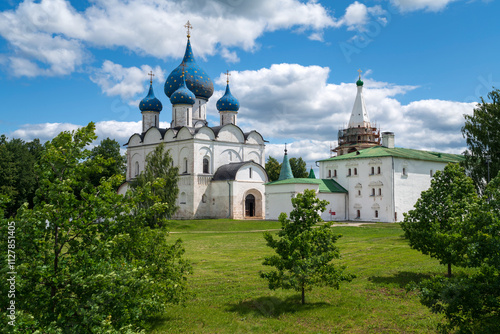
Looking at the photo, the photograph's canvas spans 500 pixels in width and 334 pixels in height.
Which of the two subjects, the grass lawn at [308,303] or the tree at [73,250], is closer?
the tree at [73,250]

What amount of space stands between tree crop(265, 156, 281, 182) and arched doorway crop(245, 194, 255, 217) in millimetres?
17022

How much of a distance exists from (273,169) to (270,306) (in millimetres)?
47916

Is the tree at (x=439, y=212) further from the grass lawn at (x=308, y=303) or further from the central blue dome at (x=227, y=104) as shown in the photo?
the central blue dome at (x=227, y=104)

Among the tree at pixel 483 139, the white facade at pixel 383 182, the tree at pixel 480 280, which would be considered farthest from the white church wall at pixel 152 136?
the tree at pixel 480 280

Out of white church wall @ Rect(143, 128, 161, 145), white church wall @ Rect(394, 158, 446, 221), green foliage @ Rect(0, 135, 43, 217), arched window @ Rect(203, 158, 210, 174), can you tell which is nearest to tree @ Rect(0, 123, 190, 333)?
white church wall @ Rect(394, 158, 446, 221)

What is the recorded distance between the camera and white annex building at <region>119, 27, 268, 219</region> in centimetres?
3809

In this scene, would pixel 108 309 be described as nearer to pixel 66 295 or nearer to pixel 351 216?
pixel 66 295

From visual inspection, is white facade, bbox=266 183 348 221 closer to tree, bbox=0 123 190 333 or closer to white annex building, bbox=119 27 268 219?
white annex building, bbox=119 27 268 219

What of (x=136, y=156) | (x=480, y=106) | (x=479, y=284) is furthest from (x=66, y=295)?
(x=136, y=156)

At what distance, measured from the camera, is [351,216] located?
118ft

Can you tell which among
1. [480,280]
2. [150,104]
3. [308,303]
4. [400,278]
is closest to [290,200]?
[150,104]

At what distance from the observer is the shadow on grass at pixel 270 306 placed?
30.6 feet

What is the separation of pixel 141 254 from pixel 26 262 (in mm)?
2514

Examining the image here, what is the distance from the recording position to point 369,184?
3469 centimetres
